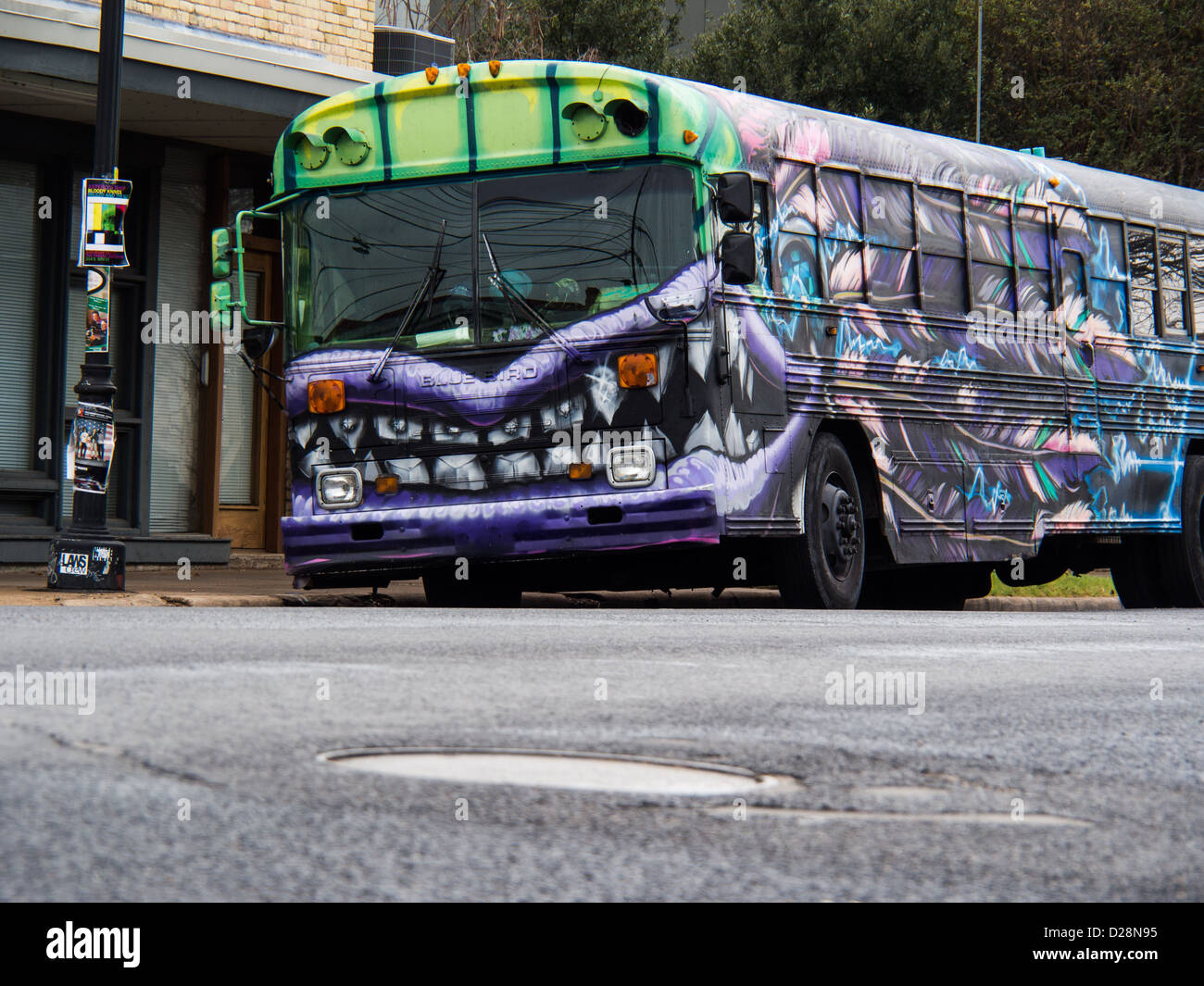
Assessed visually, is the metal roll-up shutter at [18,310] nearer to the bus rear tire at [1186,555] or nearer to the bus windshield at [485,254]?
the bus windshield at [485,254]

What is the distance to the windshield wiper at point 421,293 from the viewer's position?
1199 cm

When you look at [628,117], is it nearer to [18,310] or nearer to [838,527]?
[838,527]

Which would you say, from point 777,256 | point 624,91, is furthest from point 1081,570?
point 624,91

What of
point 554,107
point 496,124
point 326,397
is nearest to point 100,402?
point 326,397

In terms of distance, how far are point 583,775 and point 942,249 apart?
972 centimetres

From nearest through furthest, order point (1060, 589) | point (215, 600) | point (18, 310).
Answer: point (215, 600) → point (18, 310) → point (1060, 589)

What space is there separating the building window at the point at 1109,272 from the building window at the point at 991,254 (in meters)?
1.20

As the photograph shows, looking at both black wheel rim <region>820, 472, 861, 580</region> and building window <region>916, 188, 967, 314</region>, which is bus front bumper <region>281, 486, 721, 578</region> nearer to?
black wheel rim <region>820, 472, 861, 580</region>

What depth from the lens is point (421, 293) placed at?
473 inches

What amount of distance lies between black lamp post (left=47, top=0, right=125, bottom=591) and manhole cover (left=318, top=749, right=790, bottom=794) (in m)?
9.02

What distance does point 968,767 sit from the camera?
5.09 m

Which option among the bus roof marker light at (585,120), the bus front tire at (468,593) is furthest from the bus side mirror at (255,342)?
the bus roof marker light at (585,120)

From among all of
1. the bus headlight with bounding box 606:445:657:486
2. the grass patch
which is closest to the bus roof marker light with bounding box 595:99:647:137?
the bus headlight with bounding box 606:445:657:486
